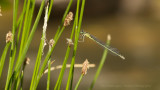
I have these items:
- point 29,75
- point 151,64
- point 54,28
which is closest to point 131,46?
point 151,64

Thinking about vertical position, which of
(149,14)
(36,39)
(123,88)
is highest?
(149,14)

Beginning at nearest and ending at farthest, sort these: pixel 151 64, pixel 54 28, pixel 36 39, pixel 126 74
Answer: pixel 126 74 < pixel 151 64 < pixel 36 39 < pixel 54 28

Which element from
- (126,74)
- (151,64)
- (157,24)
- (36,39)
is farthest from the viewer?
(157,24)

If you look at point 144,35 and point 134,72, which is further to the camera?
point 144,35

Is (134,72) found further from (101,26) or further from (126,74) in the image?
(101,26)

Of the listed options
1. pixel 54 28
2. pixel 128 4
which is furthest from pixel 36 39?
pixel 128 4

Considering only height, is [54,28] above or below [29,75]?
above
